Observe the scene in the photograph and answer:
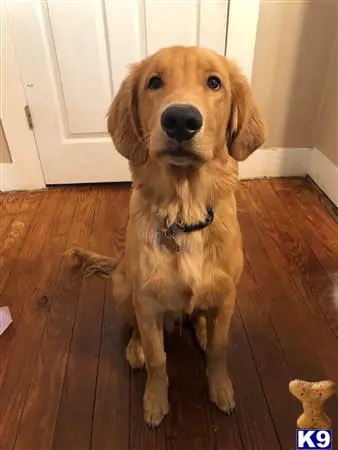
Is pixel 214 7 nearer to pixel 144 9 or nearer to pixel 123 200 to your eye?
pixel 144 9

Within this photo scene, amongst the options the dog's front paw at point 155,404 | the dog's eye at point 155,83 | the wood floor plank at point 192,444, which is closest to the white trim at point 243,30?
the dog's eye at point 155,83

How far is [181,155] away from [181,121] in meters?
0.09

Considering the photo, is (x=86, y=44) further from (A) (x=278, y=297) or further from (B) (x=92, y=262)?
(A) (x=278, y=297)

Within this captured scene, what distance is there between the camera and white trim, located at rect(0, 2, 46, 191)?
202cm

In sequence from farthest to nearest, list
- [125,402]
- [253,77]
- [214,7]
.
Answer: [253,77], [214,7], [125,402]

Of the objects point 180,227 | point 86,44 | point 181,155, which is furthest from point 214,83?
point 86,44

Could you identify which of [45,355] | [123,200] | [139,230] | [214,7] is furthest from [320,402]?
[214,7]

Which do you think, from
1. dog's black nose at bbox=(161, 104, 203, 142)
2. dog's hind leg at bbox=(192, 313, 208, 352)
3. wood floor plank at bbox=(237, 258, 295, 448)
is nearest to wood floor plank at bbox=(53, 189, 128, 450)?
dog's hind leg at bbox=(192, 313, 208, 352)

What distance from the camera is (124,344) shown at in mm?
1443

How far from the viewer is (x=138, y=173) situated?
1.08m

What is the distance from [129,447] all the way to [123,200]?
1.45m

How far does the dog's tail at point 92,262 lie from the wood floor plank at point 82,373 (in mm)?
92

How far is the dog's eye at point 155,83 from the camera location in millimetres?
995

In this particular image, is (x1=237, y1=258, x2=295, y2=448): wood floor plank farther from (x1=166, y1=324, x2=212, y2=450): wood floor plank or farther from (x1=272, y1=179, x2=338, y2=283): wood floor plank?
(x1=272, y1=179, x2=338, y2=283): wood floor plank
